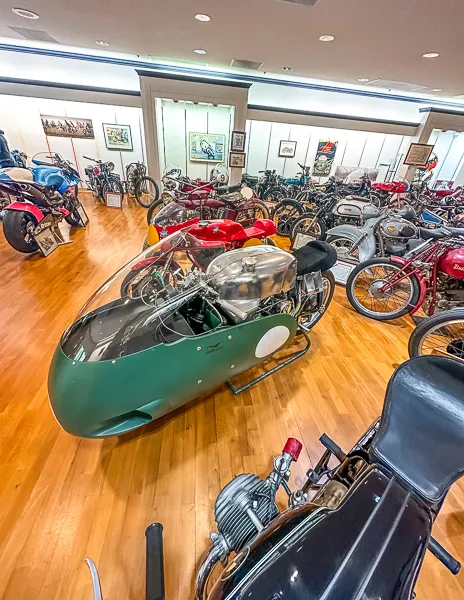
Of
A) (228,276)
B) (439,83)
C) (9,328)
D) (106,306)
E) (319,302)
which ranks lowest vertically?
(9,328)

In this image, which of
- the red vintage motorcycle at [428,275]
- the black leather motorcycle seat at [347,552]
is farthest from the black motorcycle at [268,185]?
the black leather motorcycle seat at [347,552]

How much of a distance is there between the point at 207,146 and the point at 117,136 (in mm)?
2766

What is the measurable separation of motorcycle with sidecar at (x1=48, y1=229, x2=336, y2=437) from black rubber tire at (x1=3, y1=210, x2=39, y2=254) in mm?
3015

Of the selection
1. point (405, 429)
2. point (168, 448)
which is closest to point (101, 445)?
point (168, 448)

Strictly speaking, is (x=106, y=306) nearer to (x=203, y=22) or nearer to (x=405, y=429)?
(x=405, y=429)

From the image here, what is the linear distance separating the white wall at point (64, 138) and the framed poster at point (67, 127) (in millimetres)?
104

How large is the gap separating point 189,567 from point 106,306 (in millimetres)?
1247

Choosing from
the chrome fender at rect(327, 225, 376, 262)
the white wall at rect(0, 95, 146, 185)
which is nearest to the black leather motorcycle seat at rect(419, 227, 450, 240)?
the chrome fender at rect(327, 225, 376, 262)

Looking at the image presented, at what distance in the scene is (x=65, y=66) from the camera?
6.49 metres

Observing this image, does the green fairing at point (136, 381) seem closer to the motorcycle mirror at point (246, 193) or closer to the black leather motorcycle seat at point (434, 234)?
the black leather motorcycle seat at point (434, 234)

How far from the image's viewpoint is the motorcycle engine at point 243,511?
31.5 inches

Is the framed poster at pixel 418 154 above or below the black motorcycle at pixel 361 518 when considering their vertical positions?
above

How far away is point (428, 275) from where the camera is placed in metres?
2.72

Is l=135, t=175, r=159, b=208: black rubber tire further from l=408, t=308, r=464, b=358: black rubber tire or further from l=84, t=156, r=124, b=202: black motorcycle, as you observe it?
l=408, t=308, r=464, b=358: black rubber tire
